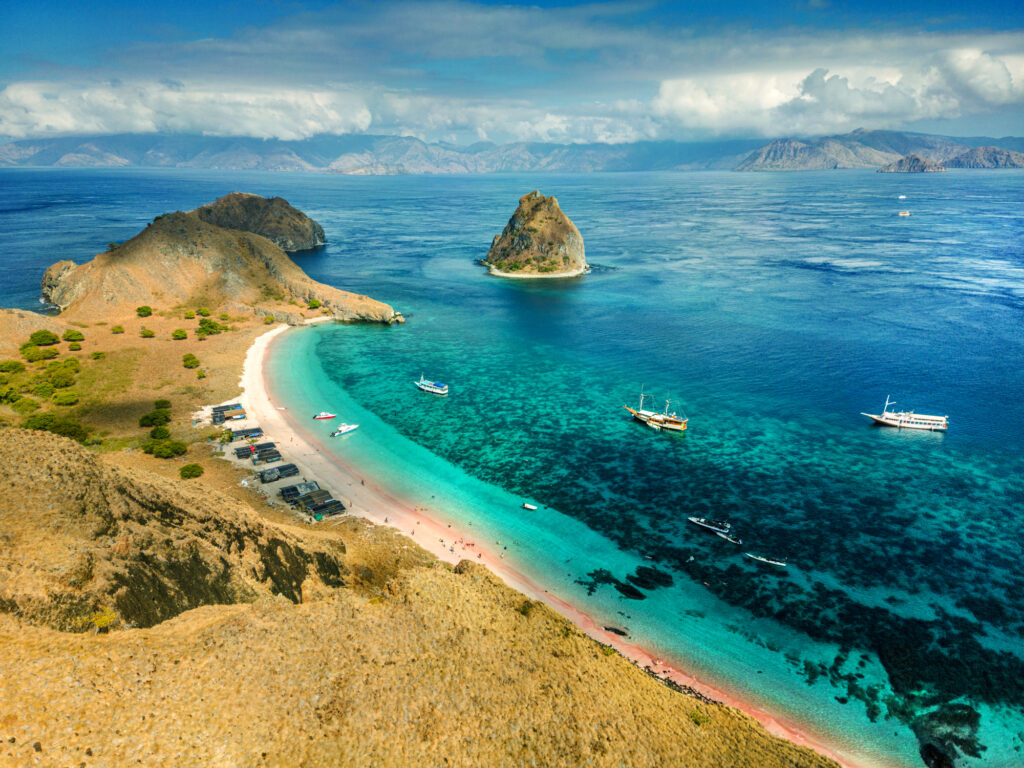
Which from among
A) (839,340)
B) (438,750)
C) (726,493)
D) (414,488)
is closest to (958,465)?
(726,493)

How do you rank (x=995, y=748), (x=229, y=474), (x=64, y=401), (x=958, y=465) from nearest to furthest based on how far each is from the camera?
1. (x=995, y=748)
2. (x=229, y=474)
3. (x=958, y=465)
4. (x=64, y=401)

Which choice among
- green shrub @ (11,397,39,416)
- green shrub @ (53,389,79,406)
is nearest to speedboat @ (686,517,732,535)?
green shrub @ (53,389,79,406)

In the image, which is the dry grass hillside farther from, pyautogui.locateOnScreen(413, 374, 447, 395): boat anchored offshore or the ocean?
pyautogui.locateOnScreen(413, 374, 447, 395): boat anchored offshore

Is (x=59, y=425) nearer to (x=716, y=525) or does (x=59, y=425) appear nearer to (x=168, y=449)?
(x=168, y=449)

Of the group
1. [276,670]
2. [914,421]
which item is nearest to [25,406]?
[276,670]

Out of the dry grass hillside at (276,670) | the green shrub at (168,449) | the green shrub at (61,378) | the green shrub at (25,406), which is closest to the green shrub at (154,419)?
the green shrub at (168,449)

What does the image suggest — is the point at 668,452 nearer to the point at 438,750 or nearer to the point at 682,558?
the point at 682,558

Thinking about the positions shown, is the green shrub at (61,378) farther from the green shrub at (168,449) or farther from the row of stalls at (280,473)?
the green shrub at (168,449)
